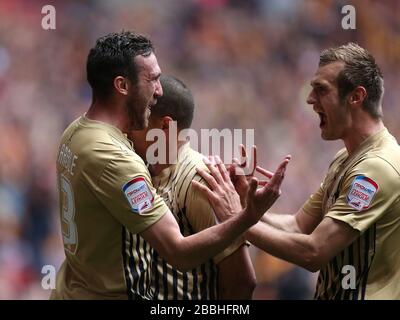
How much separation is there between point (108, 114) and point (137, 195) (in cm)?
37

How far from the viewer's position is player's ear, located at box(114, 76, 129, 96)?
9.61 ft

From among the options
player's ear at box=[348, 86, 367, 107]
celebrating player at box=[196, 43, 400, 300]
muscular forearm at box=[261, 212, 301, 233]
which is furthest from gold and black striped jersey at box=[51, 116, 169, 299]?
player's ear at box=[348, 86, 367, 107]

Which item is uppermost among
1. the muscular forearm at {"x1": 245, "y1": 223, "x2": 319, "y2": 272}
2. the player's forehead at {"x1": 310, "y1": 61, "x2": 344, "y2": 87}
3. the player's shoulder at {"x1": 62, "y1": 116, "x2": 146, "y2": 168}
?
the player's forehead at {"x1": 310, "y1": 61, "x2": 344, "y2": 87}

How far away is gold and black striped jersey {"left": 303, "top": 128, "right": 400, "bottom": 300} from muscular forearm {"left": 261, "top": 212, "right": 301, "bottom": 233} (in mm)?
403

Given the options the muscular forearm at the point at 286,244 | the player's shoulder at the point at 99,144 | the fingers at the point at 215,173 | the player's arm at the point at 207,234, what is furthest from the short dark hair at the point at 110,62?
the muscular forearm at the point at 286,244

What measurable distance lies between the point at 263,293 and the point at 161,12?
2.29 meters

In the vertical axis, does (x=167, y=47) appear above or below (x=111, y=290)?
above

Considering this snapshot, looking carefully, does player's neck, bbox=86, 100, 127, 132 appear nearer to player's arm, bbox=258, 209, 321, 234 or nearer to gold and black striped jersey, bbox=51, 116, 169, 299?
gold and black striped jersey, bbox=51, 116, 169, 299

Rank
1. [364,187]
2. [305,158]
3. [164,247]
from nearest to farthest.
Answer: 1. [164,247]
2. [364,187]
3. [305,158]

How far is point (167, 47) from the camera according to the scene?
239 inches

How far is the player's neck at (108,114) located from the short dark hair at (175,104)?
0.32m

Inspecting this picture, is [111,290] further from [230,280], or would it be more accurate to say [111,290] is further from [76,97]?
[76,97]

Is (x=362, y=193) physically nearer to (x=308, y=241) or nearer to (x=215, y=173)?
(x=308, y=241)

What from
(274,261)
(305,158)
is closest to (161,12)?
(305,158)
